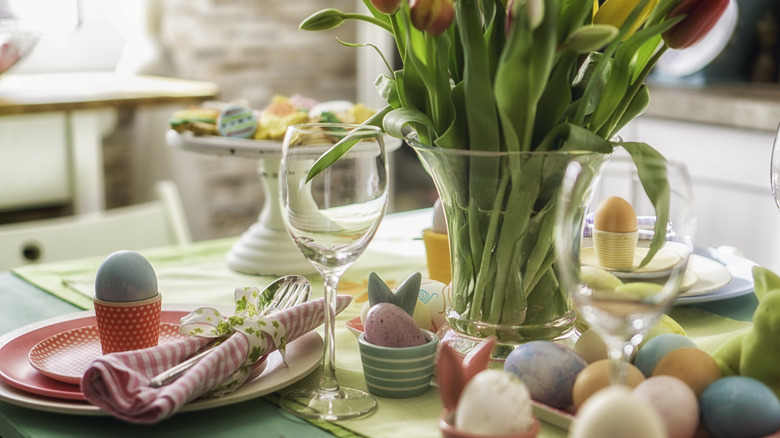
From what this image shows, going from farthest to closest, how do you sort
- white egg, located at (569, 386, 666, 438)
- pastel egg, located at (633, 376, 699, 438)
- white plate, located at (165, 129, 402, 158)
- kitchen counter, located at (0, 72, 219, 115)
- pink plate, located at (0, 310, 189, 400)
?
kitchen counter, located at (0, 72, 219, 115) → white plate, located at (165, 129, 402, 158) → pink plate, located at (0, 310, 189, 400) → pastel egg, located at (633, 376, 699, 438) → white egg, located at (569, 386, 666, 438)

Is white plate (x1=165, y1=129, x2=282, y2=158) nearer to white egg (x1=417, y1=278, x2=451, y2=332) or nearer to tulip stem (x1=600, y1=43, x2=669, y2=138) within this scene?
white egg (x1=417, y1=278, x2=451, y2=332)

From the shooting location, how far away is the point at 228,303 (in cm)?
95

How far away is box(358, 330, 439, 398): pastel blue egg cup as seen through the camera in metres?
0.65

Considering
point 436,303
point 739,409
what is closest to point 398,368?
point 436,303

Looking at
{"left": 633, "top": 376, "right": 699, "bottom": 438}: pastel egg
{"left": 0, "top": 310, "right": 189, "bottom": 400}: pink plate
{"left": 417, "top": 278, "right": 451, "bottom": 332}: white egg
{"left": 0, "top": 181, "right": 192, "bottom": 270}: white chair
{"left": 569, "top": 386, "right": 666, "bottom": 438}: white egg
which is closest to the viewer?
{"left": 569, "top": 386, "right": 666, "bottom": 438}: white egg

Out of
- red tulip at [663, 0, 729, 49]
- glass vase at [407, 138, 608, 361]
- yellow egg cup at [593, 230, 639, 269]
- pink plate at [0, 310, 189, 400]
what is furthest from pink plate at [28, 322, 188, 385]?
red tulip at [663, 0, 729, 49]

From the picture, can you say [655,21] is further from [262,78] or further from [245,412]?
[262,78]

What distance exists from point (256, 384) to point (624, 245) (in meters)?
0.29

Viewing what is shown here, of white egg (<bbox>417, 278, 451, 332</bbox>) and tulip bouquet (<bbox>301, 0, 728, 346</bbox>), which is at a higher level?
tulip bouquet (<bbox>301, 0, 728, 346</bbox>)

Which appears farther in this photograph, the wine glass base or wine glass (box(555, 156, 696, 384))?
the wine glass base

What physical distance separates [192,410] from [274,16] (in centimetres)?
237

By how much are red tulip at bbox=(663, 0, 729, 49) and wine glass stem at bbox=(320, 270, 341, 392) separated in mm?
301

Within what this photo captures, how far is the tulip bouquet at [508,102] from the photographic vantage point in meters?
0.62

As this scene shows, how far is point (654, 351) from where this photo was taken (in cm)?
61
